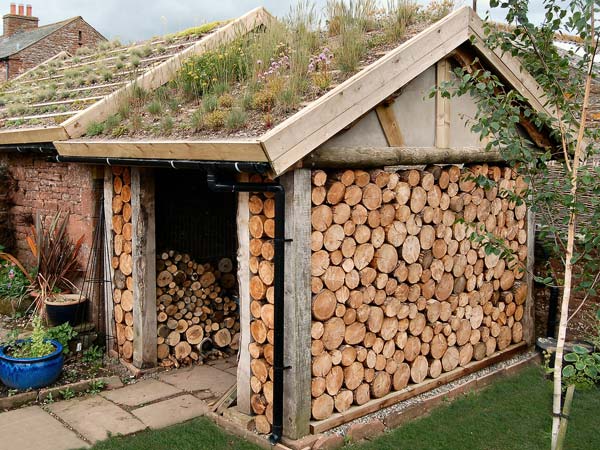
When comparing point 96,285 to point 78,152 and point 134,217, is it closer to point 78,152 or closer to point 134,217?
point 134,217

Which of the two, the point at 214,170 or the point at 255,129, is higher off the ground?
the point at 255,129

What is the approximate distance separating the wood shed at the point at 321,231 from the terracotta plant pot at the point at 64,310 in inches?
16.2

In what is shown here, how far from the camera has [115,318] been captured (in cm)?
754

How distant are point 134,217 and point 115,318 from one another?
131cm

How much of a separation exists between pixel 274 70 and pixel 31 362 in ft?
12.7

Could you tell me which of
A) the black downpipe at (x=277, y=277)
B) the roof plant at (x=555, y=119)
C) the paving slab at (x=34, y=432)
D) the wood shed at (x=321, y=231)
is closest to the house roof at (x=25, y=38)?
the wood shed at (x=321, y=231)

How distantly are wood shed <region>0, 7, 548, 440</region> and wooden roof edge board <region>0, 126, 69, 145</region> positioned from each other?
4cm

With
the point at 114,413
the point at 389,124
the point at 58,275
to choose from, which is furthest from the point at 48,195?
the point at 389,124

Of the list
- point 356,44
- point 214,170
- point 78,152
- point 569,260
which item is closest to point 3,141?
point 78,152

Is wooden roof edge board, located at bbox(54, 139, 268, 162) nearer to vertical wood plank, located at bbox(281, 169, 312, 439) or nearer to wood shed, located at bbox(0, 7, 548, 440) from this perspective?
wood shed, located at bbox(0, 7, 548, 440)

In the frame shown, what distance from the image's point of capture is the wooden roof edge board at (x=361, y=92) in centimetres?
488

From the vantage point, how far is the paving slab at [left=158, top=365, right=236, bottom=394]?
693cm

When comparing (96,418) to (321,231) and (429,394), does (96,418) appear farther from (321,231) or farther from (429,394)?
(429,394)

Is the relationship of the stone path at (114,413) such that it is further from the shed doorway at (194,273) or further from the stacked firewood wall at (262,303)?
the stacked firewood wall at (262,303)
